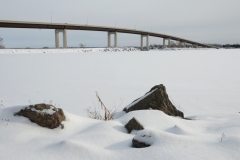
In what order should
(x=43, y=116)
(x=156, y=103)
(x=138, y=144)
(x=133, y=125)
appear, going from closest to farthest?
1. (x=138, y=144)
2. (x=43, y=116)
3. (x=133, y=125)
4. (x=156, y=103)

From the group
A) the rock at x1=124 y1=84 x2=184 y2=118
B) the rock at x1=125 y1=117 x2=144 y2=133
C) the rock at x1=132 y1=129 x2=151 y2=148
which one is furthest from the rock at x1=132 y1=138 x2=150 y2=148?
the rock at x1=124 y1=84 x2=184 y2=118

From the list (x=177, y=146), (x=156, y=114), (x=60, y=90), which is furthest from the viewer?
(x=60, y=90)

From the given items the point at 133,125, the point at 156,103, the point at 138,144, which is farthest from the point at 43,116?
the point at 156,103

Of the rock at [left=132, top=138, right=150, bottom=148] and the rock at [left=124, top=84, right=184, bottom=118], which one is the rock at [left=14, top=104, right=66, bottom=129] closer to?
the rock at [left=132, top=138, right=150, bottom=148]

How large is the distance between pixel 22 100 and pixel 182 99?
5.01 m

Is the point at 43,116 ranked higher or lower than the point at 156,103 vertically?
higher

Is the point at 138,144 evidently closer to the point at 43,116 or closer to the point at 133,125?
the point at 133,125

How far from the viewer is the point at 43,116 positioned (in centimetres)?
294

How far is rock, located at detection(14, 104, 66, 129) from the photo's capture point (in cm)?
293

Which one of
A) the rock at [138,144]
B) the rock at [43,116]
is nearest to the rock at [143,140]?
the rock at [138,144]

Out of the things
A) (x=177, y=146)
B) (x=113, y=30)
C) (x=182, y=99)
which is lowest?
(x=182, y=99)

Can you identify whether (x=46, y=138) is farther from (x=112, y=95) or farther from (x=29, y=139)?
(x=112, y=95)

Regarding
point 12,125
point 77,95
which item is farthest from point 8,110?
point 77,95

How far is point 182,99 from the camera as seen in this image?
690cm
